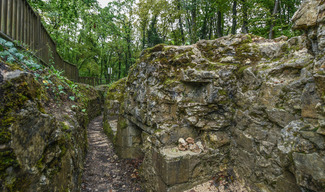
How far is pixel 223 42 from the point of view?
3834mm

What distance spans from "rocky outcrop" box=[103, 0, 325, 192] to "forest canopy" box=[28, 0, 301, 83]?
2623mm

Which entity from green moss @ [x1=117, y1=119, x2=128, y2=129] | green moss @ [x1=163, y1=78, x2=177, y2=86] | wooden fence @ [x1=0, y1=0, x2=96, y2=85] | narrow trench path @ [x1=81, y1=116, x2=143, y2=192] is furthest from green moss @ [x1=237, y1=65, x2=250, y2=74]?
wooden fence @ [x1=0, y1=0, x2=96, y2=85]

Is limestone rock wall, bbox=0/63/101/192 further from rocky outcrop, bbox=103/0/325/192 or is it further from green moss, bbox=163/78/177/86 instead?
green moss, bbox=163/78/177/86

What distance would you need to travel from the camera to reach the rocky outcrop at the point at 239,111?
2.05m

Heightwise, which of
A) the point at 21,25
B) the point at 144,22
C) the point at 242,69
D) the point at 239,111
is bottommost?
the point at 239,111

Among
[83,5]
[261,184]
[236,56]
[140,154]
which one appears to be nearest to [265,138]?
[261,184]

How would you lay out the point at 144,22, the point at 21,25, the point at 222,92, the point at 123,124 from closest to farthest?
the point at 222,92, the point at 21,25, the point at 123,124, the point at 144,22

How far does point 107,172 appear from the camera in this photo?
5.39 m

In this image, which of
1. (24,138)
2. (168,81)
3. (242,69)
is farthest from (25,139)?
(242,69)

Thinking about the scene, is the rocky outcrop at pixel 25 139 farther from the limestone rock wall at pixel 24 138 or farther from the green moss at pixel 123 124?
the green moss at pixel 123 124

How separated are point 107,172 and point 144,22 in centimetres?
1989

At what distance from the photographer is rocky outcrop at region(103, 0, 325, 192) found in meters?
2.05

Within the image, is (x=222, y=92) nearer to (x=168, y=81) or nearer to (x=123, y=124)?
(x=168, y=81)

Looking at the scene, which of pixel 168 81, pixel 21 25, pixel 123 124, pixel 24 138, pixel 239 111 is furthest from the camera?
pixel 123 124
